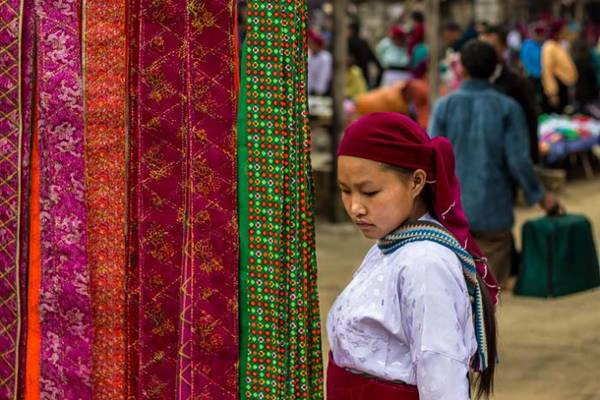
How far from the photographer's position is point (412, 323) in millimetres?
2656

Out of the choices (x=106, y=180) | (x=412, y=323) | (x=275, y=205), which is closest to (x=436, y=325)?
(x=412, y=323)

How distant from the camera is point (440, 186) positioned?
2.75 metres

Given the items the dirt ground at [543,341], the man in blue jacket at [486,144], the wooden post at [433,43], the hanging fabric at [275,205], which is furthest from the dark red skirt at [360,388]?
the wooden post at [433,43]

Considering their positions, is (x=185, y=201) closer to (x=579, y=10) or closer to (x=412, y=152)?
(x=412, y=152)

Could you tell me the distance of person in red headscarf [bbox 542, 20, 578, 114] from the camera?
17.5m

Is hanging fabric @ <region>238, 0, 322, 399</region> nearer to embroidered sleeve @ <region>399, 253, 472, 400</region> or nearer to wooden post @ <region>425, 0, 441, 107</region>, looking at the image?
embroidered sleeve @ <region>399, 253, 472, 400</region>

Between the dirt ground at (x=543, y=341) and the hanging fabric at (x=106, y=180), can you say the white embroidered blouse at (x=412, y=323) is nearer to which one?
the hanging fabric at (x=106, y=180)

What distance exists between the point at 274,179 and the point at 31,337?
2.45 ft

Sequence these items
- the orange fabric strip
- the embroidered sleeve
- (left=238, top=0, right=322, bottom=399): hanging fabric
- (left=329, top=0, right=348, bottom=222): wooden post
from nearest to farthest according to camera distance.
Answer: the embroidered sleeve, (left=238, top=0, right=322, bottom=399): hanging fabric, the orange fabric strip, (left=329, top=0, right=348, bottom=222): wooden post

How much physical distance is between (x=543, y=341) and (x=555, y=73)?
11.5 metres

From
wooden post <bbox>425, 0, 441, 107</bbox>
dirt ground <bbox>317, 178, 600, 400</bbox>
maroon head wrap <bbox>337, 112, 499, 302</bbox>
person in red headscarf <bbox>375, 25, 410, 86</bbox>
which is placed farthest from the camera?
person in red headscarf <bbox>375, 25, 410, 86</bbox>

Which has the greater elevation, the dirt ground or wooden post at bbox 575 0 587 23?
wooden post at bbox 575 0 587 23

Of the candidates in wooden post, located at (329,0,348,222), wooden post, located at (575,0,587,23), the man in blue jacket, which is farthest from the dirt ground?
wooden post, located at (575,0,587,23)

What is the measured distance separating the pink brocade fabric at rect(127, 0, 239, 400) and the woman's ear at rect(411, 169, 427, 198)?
0.48 meters
